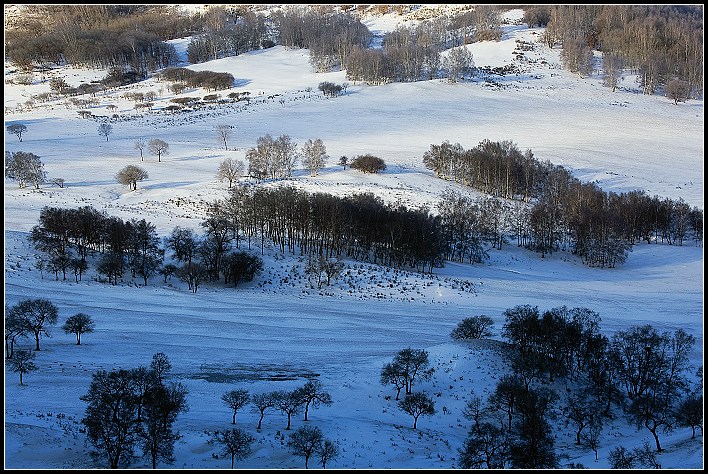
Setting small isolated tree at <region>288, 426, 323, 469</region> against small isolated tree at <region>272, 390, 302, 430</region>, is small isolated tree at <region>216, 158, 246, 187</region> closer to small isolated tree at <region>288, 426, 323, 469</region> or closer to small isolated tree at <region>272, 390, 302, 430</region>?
small isolated tree at <region>272, 390, 302, 430</region>

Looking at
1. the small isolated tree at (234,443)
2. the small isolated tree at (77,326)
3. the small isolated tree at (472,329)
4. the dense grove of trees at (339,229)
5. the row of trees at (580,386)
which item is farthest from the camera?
the dense grove of trees at (339,229)

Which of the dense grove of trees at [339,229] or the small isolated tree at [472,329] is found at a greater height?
the dense grove of trees at [339,229]

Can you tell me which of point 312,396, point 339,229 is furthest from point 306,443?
point 339,229

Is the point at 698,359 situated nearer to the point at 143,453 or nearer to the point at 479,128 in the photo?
the point at 143,453

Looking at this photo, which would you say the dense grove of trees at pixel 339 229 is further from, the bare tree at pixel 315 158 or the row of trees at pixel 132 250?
the bare tree at pixel 315 158

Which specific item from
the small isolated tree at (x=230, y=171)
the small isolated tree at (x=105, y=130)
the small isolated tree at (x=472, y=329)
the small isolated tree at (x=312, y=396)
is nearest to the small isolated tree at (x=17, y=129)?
the small isolated tree at (x=105, y=130)

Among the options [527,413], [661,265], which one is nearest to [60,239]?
[527,413]
